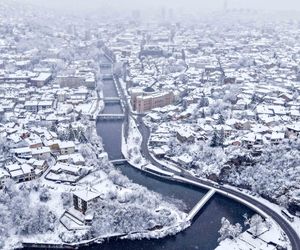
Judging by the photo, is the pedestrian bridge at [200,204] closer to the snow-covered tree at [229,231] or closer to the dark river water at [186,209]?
the dark river water at [186,209]

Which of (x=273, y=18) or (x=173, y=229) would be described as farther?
(x=273, y=18)

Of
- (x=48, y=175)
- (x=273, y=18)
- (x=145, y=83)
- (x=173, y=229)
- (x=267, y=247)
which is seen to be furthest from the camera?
(x=273, y=18)

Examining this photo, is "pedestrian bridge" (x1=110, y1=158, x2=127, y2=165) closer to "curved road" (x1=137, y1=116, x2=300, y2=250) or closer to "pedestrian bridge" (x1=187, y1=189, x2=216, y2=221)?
"curved road" (x1=137, y1=116, x2=300, y2=250)

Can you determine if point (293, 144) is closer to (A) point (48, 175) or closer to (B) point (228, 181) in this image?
(B) point (228, 181)

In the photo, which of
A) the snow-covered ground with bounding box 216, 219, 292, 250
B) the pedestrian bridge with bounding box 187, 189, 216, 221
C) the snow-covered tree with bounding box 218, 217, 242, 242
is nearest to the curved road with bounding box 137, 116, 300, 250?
the snow-covered ground with bounding box 216, 219, 292, 250

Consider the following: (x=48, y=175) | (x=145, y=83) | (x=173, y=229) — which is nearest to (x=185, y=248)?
(x=173, y=229)

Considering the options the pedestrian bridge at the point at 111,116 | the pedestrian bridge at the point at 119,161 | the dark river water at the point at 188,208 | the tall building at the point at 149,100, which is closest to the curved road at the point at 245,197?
the dark river water at the point at 188,208
